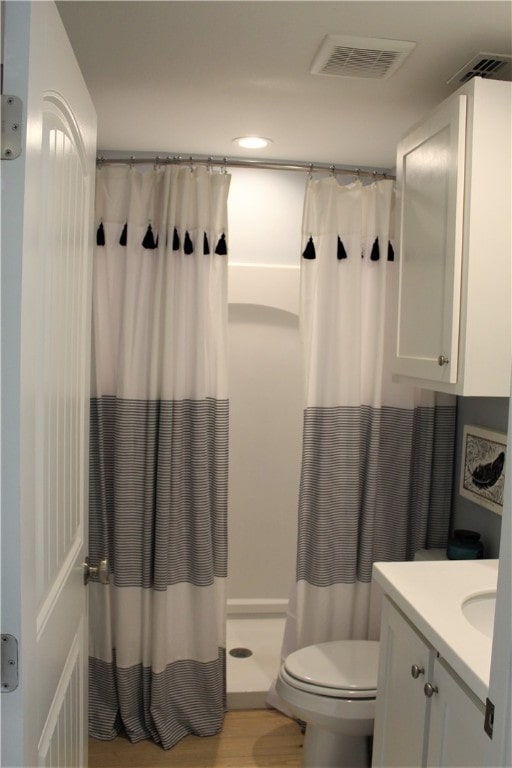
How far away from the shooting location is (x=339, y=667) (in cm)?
233

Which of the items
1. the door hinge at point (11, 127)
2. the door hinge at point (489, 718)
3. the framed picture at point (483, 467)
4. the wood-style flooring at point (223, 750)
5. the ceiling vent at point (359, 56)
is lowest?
the wood-style flooring at point (223, 750)

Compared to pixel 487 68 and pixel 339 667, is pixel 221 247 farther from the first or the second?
pixel 339 667

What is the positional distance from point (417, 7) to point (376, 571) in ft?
4.86

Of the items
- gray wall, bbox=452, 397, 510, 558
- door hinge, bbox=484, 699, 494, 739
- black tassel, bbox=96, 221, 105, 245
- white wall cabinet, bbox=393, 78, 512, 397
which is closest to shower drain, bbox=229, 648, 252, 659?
gray wall, bbox=452, 397, 510, 558

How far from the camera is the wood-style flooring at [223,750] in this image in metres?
2.48

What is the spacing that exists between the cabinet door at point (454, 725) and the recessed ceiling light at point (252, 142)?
1947mm

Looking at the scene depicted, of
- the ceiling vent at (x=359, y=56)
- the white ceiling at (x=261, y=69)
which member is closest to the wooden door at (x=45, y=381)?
the white ceiling at (x=261, y=69)

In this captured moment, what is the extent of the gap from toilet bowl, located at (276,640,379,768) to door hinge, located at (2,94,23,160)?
1.89m

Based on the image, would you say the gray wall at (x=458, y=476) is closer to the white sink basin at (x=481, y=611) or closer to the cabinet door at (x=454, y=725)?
the white sink basin at (x=481, y=611)

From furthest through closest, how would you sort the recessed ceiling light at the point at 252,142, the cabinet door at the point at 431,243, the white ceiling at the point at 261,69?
the recessed ceiling light at the point at 252,142
the cabinet door at the point at 431,243
the white ceiling at the point at 261,69

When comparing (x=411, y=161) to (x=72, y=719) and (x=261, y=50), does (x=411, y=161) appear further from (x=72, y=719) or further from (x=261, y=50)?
(x=72, y=719)

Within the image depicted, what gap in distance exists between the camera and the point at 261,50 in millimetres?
1809

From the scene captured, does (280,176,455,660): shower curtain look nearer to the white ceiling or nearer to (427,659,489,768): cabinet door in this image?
the white ceiling

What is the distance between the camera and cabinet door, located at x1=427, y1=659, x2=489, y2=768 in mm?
1342
